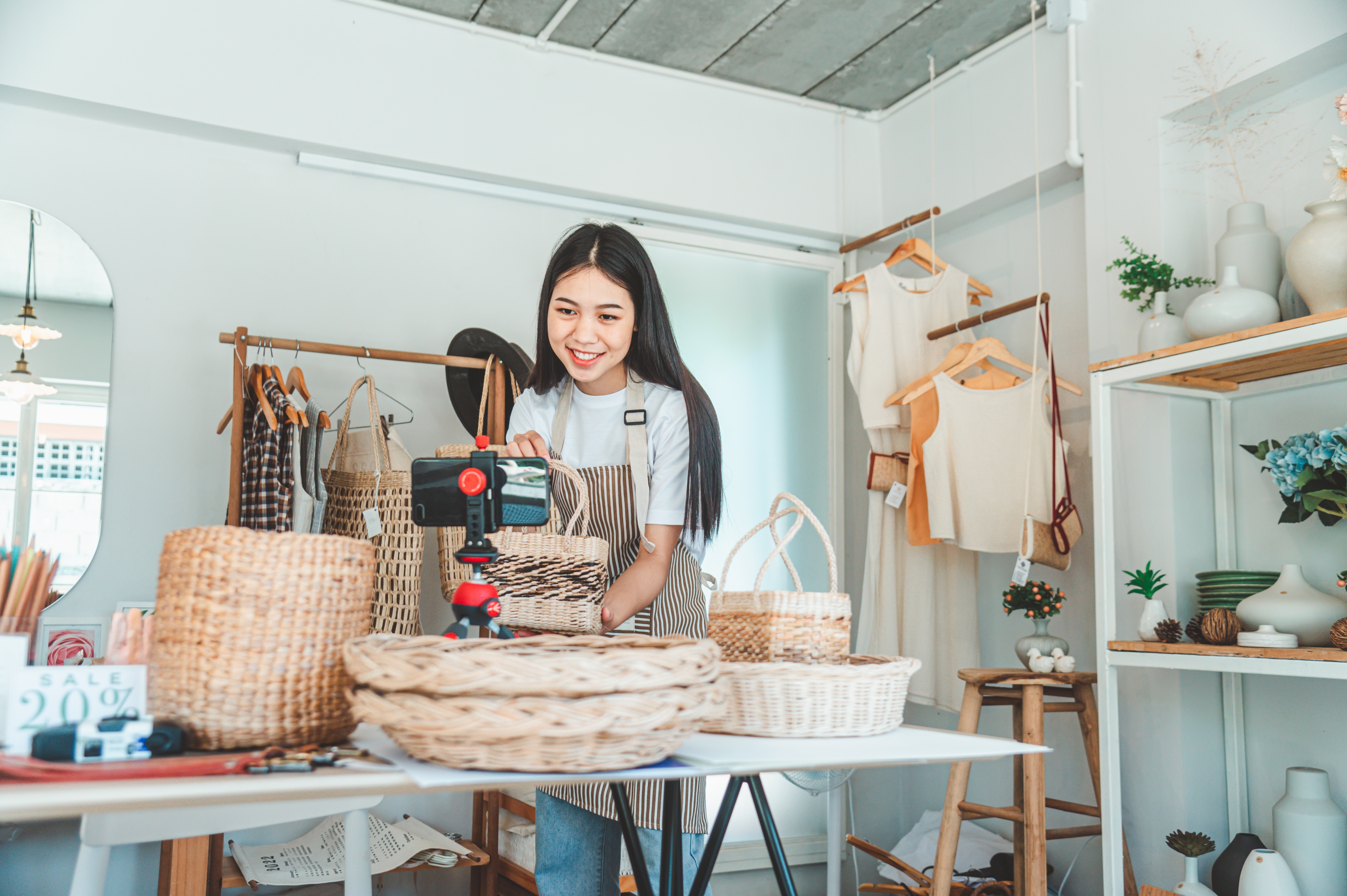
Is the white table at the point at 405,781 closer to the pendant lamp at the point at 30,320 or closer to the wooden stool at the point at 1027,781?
the wooden stool at the point at 1027,781

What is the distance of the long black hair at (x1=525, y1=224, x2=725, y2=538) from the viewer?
1.64 m

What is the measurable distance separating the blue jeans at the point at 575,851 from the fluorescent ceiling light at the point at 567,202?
7.34 ft

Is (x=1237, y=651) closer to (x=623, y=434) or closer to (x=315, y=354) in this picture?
(x=623, y=434)

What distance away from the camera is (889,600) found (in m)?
3.14

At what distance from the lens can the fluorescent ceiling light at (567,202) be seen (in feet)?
10.3

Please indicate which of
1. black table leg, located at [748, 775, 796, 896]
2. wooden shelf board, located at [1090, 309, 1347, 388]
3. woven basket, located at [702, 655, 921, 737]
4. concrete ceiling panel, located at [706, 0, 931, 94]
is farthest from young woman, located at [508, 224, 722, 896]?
concrete ceiling panel, located at [706, 0, 931, 94]

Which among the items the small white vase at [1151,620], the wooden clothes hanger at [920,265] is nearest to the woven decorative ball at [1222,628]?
the small white vase at [1151,620]

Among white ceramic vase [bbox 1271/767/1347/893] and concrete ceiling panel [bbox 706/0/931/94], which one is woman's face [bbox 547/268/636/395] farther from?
concrete ceiling panel [bbox 706/0/931/94]

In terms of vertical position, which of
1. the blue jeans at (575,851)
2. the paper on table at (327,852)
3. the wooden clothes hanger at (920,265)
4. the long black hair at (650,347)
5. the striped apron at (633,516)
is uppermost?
the wooden clothes hanger at (920,265)

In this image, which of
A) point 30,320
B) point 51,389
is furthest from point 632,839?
point 30,320

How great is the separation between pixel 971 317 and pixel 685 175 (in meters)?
1.10

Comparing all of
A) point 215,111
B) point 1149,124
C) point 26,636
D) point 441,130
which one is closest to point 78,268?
point 215,111

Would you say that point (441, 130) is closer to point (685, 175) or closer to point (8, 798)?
point (685, 175)

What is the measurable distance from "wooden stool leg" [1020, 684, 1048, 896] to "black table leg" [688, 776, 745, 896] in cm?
127
